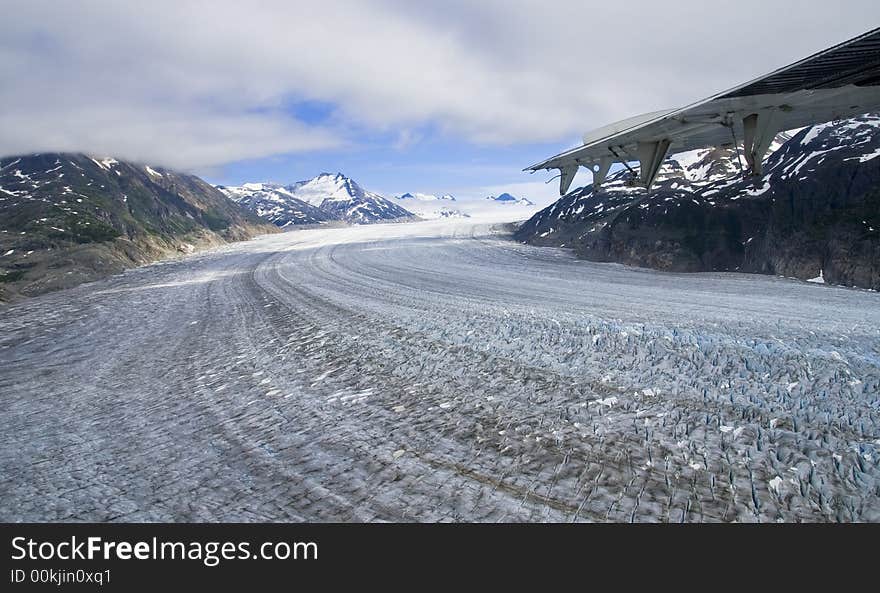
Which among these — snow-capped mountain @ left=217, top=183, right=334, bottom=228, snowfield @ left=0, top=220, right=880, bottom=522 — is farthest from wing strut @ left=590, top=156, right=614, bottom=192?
snow-capped mountain @ left=217, top=183, right=334, bottom=228

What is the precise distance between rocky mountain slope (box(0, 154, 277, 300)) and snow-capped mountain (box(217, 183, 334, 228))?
33655 millimetres

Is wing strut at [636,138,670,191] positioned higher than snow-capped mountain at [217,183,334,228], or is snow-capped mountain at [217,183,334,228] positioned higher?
snow-capped mountain at [217,183,334,228]

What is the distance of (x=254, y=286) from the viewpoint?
10469 millimetres

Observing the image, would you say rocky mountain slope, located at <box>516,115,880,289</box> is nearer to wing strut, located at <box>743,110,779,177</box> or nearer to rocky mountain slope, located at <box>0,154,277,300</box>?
wing strut, located at <box>743,110,779,177</box>

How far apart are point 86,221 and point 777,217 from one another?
3056 centimetres

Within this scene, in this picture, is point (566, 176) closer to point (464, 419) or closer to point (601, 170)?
point (601, 170)

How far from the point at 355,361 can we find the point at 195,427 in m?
1.43

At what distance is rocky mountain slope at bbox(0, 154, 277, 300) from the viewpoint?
15828mm

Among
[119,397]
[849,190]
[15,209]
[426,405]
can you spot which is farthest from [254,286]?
[15,209]

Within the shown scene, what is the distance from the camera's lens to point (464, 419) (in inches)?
113

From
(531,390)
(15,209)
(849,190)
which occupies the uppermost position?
(15,209)

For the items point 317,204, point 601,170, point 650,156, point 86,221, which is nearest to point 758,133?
point 650,156

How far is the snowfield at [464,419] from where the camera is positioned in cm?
207
